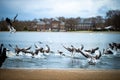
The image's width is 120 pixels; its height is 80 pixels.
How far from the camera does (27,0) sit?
3348 mm

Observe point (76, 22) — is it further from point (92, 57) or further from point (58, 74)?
point (58, 74)

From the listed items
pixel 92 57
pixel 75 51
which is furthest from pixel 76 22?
pixel 92 57

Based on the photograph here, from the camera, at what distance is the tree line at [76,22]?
3.35 meters

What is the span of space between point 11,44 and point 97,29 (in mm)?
1081

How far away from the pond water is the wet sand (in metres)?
0.05

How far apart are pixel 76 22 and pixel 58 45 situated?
14.2 inches

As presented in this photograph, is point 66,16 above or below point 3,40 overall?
above

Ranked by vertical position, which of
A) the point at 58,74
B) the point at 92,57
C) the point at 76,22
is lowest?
the point at 58,74

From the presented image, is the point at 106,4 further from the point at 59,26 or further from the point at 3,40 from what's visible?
the point at 3,40

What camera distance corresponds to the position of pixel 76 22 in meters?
3.39

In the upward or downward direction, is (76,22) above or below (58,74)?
above

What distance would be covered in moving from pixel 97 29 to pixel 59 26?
476 mm

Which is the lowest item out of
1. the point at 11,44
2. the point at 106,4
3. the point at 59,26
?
the point at 11,44

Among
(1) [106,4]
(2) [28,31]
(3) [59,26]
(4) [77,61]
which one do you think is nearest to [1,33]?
(2) [28,31]
